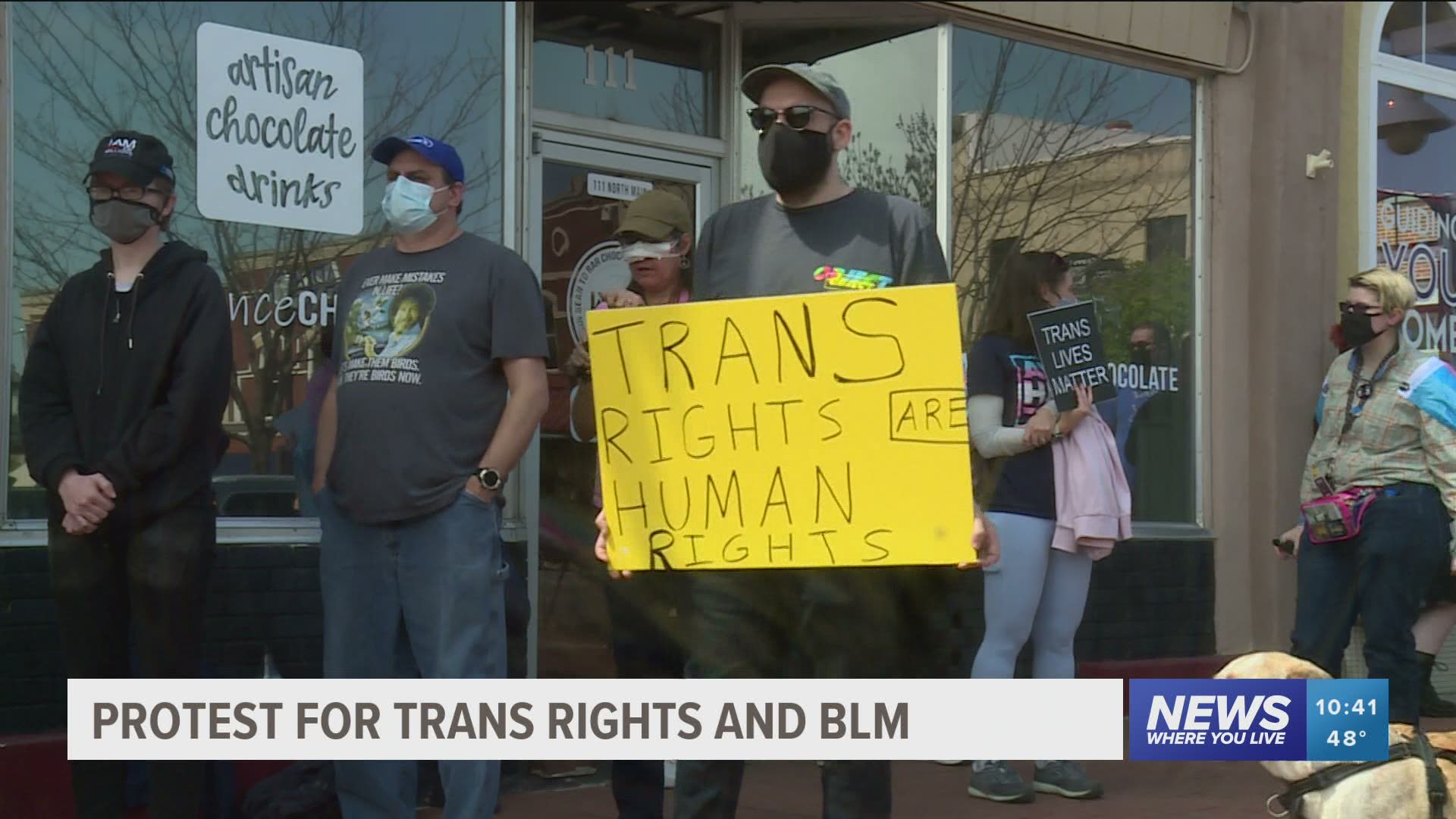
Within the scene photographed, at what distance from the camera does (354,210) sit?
6645 mm

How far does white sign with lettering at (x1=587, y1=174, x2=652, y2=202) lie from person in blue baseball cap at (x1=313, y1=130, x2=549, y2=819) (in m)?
2.32

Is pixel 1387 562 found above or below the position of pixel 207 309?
below

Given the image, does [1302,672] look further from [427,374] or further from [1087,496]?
[427,374]

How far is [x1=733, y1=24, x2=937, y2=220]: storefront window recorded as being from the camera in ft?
27.5

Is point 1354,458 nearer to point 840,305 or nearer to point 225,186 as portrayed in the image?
point 840,305

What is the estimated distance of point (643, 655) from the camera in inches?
208

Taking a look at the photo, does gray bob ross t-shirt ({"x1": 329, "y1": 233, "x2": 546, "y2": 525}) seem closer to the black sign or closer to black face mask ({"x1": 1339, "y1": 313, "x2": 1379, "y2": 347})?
the black sign

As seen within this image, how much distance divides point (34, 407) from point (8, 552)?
89 cm

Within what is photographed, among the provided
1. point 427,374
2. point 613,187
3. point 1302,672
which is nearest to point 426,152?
point 427,374

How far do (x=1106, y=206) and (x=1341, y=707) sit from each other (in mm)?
4498

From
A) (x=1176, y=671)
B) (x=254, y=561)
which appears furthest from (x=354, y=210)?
(x=1176, y=671)

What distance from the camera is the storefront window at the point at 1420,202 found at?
996 cm

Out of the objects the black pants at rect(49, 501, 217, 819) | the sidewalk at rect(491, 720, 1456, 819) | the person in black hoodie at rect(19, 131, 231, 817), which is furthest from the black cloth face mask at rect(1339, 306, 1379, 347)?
the black pants at rect(49, 501, 217, 819)

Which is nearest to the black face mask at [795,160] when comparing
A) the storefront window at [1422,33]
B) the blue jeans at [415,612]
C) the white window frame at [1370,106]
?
the blue jeans at [415,612]
